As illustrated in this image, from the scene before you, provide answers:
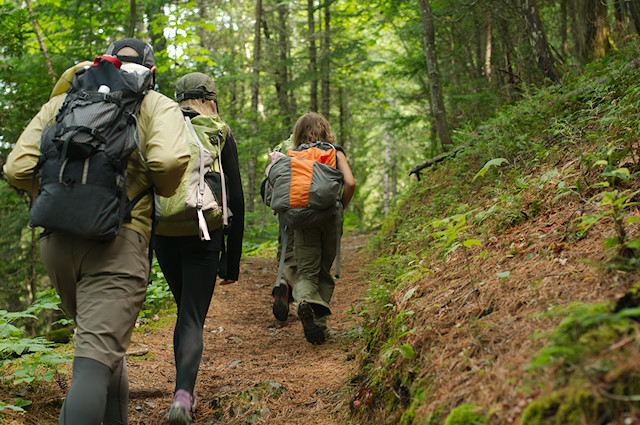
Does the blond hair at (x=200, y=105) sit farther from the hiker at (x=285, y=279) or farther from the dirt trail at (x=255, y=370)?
the dirt trail at (x=255, y=370)

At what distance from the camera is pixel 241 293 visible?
7.85m

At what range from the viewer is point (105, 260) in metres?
2.37

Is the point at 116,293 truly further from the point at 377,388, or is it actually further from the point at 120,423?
the point at 377,388

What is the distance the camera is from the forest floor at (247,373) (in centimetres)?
337

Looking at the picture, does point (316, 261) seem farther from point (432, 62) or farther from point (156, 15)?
point (156, 15)

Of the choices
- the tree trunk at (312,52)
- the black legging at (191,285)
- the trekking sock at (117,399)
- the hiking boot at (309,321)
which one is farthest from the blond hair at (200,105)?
the tree trunk at (312,52)

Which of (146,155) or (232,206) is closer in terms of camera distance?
(146,155)

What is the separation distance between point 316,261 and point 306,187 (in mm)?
884

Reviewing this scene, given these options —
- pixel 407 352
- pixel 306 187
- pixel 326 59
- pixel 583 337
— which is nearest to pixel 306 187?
pixel 306 187

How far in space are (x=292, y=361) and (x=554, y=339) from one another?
326 cm

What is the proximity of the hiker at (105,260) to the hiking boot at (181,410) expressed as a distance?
70 cm

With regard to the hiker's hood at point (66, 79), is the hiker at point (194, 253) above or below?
below

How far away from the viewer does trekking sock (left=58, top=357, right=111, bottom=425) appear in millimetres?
2205

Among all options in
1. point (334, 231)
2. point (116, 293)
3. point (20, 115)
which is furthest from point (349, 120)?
point (116, 293)
